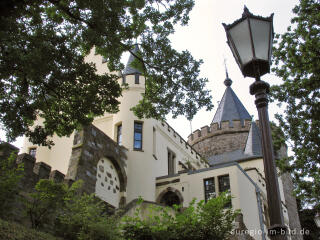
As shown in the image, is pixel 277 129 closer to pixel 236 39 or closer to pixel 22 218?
pixel 22 218

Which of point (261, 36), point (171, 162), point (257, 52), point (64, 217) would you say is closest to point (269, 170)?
point (257, 52)

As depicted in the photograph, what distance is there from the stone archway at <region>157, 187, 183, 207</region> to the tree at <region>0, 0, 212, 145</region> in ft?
26.6

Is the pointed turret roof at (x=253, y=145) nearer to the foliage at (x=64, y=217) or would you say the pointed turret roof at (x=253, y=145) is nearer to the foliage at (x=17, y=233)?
the foliage at (x=64, y=217)

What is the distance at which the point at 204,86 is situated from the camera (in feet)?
39.3

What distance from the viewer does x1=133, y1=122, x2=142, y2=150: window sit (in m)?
20.4

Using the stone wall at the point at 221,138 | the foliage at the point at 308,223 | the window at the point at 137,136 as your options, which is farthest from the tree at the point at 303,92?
the foliage at the point at 308,223

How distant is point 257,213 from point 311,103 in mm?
7008

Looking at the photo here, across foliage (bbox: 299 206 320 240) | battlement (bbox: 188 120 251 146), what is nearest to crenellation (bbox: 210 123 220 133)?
battlement (bbox: 188 120 251 146)

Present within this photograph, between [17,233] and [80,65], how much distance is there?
4535 mm

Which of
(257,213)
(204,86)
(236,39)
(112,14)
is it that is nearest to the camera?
(236,39)

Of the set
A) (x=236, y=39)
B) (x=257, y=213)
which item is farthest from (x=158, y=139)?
(x=236, y=39)

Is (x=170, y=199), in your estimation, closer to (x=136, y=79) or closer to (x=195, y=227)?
(x=136, y=79)

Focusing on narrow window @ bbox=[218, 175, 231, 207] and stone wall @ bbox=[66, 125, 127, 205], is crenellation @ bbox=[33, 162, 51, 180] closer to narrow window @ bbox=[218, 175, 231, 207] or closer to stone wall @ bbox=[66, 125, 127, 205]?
stone wall @ bbox=[66, 125, 127, 205]

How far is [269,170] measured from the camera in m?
4.32
